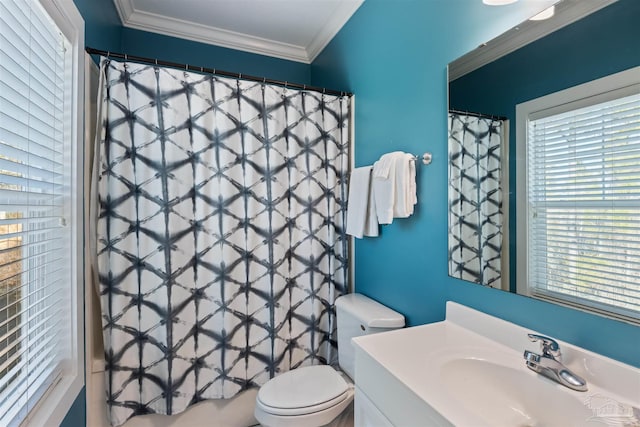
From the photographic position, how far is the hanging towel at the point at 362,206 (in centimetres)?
163

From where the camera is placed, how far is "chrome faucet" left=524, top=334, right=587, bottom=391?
0.75 meters

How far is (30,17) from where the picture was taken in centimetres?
92

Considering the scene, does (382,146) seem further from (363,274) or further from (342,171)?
(363,274)

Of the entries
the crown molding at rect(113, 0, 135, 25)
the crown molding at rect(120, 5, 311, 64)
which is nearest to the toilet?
the crown molding at rect(120, 5, 311, 64)

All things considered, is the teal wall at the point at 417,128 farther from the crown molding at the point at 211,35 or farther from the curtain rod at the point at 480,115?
the crown molding at the point at 211,35

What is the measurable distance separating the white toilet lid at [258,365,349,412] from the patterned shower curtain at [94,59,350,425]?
271mm

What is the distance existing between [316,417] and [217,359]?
640 millimetres

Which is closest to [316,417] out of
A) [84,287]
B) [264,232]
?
[264,232]

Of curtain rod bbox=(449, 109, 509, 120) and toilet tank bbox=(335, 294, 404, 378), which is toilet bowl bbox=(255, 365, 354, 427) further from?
curtain rod bbox=(449, 109, 509, 120)

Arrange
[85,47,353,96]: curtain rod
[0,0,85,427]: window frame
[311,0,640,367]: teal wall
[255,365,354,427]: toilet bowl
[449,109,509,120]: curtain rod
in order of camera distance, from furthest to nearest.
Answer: [85,47,353,96]: curtain rod → [255,365,354,427]: toilet bowl → [0,0,85,427]: window frame → [449,109,509,120]: curtain rod → [311,0,640,367]: teal wall

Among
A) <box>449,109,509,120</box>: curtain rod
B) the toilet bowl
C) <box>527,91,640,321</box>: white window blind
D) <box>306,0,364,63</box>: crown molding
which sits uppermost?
<box>306,0,364,63</box>: crown molding

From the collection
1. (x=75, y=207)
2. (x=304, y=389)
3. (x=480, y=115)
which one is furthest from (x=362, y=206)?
(x=75, y=207)

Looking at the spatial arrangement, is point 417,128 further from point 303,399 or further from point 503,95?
point 303,399

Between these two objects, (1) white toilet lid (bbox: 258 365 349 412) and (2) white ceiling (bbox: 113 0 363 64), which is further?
(2) white ceiling (bbox: 113 0 363 64)
